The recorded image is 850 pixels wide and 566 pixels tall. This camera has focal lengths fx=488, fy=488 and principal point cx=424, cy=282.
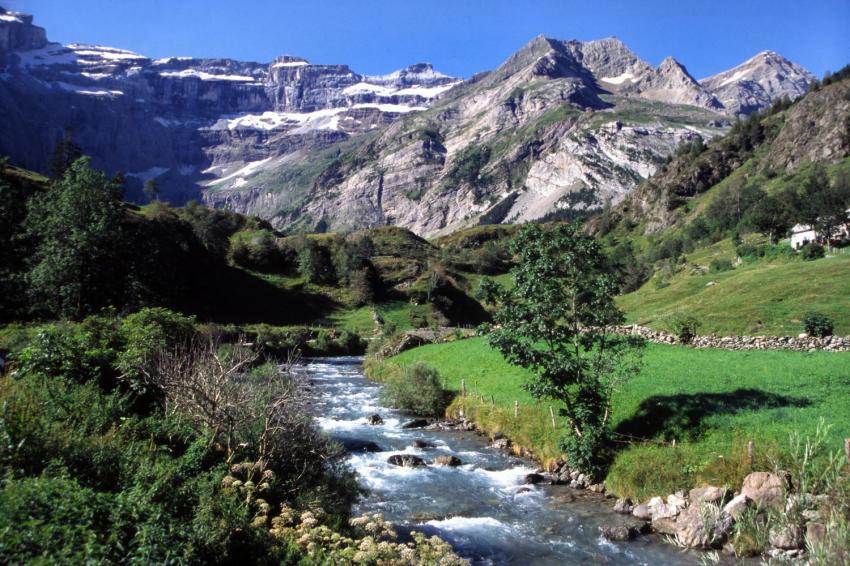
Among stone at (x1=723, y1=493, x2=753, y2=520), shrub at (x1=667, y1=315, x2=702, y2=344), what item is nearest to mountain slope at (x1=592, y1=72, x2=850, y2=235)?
shrub at (x1=667, y1=315, x2=702, y2=344)

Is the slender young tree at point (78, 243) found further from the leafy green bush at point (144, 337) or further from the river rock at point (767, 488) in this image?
the river rock at point (767, 488)

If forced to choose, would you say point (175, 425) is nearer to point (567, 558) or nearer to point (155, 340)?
point (155, 340)

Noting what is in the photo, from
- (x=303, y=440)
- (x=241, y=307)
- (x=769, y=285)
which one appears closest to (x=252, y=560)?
(x=303, y=440)

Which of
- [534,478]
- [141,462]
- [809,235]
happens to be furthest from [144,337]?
[809,235]

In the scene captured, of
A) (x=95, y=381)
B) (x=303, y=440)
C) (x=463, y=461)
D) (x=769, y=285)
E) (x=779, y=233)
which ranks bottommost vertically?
(x=463, y=461)

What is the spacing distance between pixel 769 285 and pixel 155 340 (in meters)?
58.3

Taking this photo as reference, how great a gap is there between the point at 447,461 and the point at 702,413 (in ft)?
40.8

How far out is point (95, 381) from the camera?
Answer: 1686 centimetres

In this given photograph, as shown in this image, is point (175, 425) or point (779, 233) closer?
point (175, 425)

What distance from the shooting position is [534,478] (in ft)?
74.3

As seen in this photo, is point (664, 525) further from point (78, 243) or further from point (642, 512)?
point (78, 243)

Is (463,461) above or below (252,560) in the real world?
below

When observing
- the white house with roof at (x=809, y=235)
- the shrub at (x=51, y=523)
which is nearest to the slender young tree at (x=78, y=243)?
the shrub at (x=51, y=523)

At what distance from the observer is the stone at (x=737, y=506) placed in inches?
610
